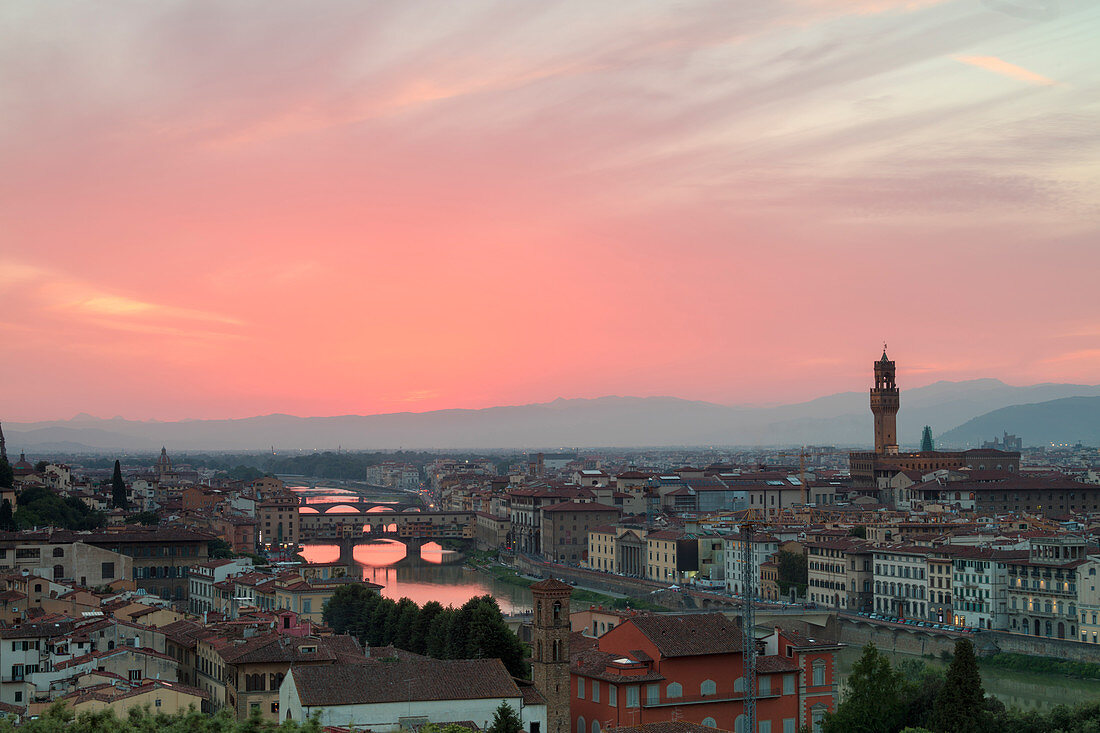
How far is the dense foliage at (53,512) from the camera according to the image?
132 ft

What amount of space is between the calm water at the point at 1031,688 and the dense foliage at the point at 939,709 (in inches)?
248

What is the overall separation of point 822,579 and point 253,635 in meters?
23.2

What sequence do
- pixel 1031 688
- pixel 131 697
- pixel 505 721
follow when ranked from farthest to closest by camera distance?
pixel 1031 688 → pixel 131 697 → pixel 505 721

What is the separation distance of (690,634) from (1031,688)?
42.2 ft

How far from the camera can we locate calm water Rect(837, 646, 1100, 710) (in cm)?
2708

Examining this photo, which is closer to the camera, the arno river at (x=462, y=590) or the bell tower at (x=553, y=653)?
the bell tower at (x=553, y=653)

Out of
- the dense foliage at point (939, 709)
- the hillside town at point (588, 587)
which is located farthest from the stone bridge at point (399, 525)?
the dense foliage at point (939, 709)

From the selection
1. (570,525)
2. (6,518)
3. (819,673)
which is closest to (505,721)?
(819,673)

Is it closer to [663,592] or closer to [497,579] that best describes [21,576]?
[663,592]

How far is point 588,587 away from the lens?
162 ft

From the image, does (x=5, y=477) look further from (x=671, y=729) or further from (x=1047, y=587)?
(x=671, y=729)

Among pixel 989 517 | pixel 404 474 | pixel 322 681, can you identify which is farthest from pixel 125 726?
pixel 404 474

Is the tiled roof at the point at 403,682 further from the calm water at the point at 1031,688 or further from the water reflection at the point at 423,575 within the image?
the water reflection at the point at 423,575

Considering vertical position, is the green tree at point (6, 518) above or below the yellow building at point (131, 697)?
above
